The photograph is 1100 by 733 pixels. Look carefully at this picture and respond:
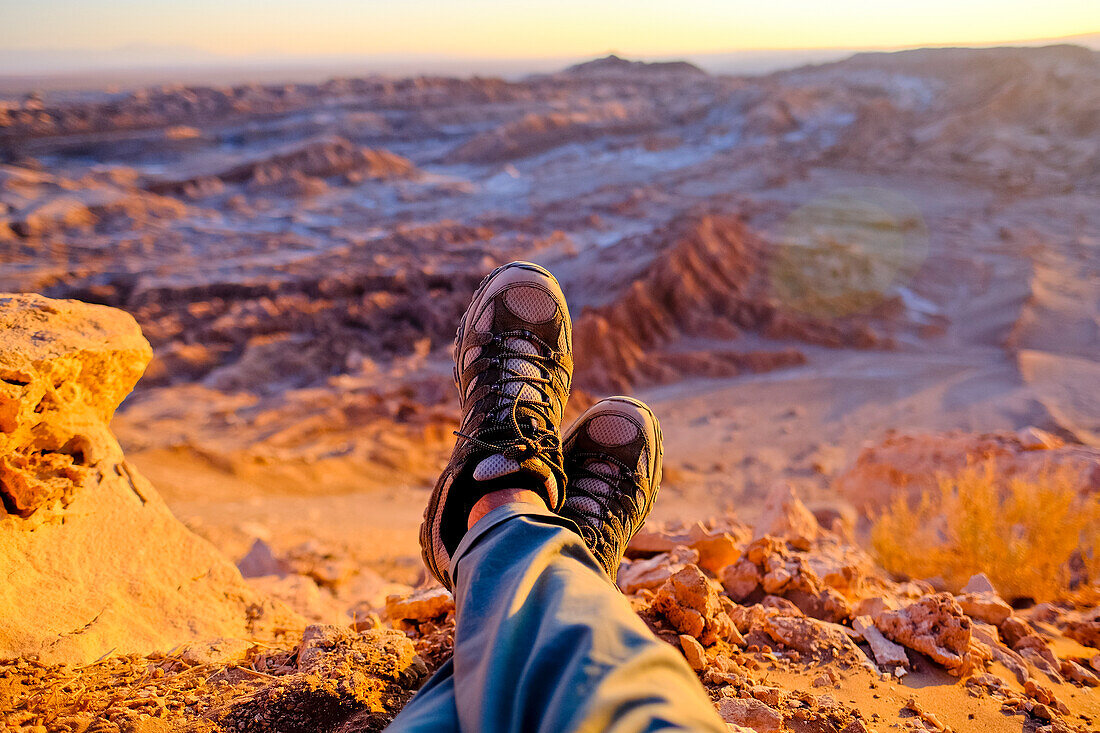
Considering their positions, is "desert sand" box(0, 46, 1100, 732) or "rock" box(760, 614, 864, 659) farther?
"rock" box(760, 614, 864, 659)

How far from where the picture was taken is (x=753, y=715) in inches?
51.2

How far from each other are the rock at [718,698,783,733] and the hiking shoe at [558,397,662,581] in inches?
17.3

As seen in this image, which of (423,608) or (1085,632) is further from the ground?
(423,608)

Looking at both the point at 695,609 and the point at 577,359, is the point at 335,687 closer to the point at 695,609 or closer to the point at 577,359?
the point at 695,609

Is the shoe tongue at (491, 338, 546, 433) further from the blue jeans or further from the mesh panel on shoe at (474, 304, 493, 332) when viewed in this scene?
the blue jeans

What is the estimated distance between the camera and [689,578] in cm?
167

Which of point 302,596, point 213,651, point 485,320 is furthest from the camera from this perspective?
point 302,596

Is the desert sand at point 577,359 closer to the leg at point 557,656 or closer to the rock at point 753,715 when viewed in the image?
the rock at point 753,715

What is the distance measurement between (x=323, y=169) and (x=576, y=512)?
2159cm

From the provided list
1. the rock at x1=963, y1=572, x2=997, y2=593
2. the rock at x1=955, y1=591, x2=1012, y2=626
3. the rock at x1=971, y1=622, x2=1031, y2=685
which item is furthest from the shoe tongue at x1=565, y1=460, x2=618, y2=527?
the rock at x1=963, y1=572, x2=997, y2=593

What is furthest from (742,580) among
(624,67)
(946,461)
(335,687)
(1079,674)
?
(624,67)

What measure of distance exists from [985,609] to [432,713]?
1903mm

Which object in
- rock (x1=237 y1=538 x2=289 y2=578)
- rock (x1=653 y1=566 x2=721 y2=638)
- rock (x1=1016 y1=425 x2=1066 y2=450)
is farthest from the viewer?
rock (x1=1016 y1=425 x2=1066 y2=450)

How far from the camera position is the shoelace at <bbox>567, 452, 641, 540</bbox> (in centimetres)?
179
